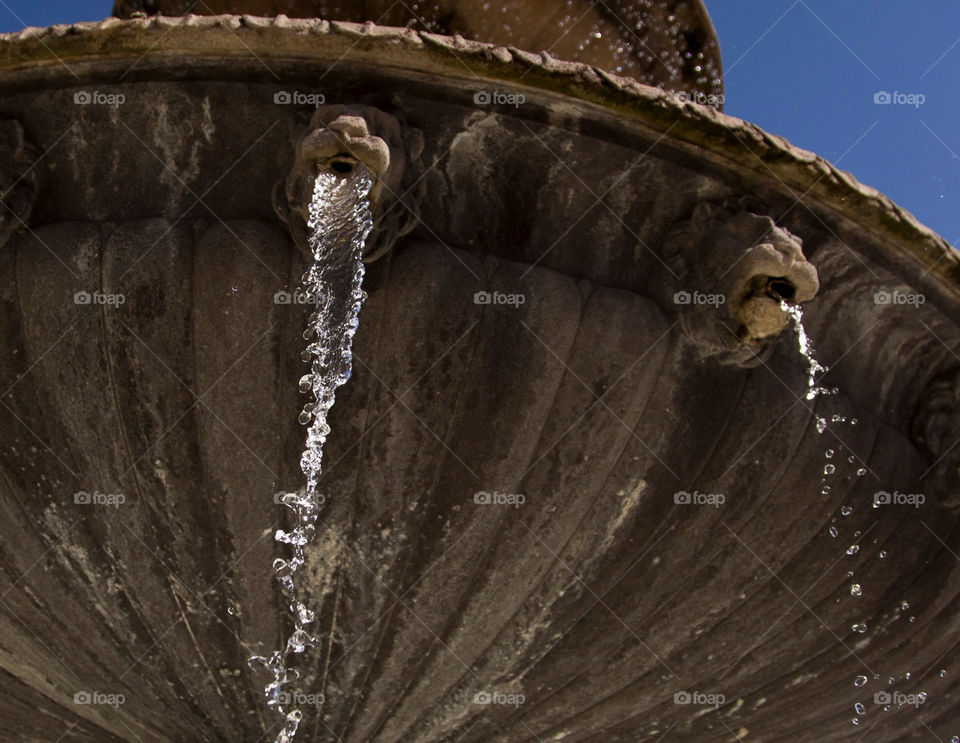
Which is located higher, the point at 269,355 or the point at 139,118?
the point at 139,118

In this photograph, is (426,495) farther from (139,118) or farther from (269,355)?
(139,118)

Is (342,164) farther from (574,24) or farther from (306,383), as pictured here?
(574,24)

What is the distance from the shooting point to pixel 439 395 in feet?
9.23

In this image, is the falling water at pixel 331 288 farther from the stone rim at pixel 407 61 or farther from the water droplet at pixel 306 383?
the stone rim at pixel 407 61

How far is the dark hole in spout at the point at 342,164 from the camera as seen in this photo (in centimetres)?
265

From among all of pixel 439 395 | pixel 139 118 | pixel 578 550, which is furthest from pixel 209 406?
pixel 578 550

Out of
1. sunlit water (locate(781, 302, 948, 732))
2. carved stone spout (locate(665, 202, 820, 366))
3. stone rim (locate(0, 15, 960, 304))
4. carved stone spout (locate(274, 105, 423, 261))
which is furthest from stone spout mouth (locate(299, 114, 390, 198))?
sunlit water (locate(781, 302, 948, 732))

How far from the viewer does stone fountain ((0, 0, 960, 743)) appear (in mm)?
2777

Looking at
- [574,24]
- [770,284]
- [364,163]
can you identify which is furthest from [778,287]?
[574,24]

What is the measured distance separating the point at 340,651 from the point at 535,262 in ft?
4.03

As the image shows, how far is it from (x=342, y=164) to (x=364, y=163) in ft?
0.18

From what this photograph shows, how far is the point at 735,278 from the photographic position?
2836 mm

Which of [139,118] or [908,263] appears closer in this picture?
[139,118]

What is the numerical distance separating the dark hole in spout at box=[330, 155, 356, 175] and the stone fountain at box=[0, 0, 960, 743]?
10 mm
